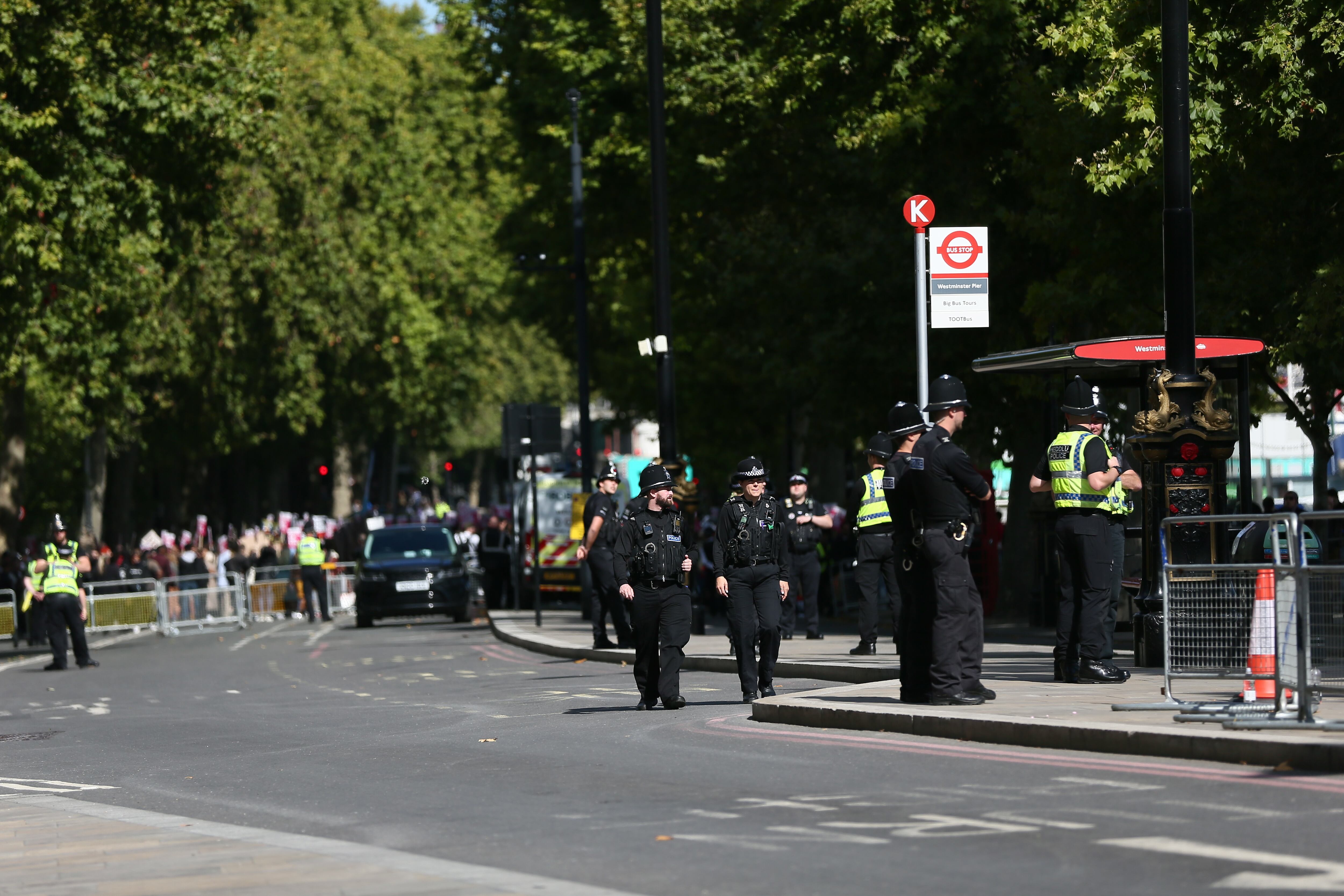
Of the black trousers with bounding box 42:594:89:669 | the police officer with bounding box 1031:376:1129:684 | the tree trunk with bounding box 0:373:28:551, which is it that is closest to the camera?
the police officer with bounding box 1031:376:1129:684

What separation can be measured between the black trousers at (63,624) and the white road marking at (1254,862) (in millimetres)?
19270

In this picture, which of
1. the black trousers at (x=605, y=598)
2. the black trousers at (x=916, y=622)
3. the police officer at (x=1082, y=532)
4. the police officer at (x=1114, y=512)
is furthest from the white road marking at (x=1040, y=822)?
the black trousers at (x=605, y=598)

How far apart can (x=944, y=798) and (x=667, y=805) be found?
125 centimetres

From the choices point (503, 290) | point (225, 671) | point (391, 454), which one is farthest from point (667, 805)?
point (391, 454)

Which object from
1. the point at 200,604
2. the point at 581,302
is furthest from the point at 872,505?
the point at 200,604

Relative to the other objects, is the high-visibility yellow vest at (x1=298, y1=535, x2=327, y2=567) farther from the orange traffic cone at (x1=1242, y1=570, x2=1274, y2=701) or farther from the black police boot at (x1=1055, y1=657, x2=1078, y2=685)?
the orange traffic cone at (x1=1242, y1=570, x2=1274, y2=701)

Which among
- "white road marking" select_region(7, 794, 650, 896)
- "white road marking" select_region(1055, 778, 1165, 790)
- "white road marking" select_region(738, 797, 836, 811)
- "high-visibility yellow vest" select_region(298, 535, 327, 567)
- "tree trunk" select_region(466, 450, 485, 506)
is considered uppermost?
"tree trunk" select_region(466, 450, 485, 506)

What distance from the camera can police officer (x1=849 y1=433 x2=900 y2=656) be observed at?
1834 cm

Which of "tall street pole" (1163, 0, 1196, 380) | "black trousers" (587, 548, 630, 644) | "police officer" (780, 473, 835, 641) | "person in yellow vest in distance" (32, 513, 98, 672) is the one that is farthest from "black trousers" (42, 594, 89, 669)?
"tall street pole" (1163, 0, 1196, 380)

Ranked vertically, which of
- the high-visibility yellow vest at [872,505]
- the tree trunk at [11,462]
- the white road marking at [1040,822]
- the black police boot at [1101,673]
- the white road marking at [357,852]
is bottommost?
the white road marking at [357,852]

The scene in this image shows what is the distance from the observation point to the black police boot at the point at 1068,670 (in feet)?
45.4

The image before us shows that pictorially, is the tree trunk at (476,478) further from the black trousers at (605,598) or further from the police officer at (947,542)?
the police officer at (947,542)

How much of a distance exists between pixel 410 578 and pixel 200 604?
5779mm

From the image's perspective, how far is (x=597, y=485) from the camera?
2178 centimetres
